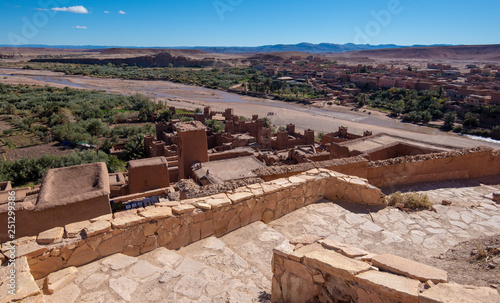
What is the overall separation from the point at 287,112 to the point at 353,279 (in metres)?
45.1

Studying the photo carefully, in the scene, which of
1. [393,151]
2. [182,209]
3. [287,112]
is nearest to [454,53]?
[287,112]

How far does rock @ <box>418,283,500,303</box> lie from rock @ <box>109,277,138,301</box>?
8.37 feet

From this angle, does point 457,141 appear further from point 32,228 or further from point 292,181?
point 32,228

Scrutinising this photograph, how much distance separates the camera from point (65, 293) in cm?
301

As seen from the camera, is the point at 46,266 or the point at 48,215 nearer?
the point at 46,266

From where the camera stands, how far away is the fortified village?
2686mm

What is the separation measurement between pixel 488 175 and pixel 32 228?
36.4 feet

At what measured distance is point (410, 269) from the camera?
2506mm

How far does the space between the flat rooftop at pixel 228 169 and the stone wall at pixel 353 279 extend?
6648 mm

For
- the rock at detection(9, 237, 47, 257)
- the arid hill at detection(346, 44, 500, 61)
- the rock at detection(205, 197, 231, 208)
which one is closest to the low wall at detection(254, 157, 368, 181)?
the rock at detection(205, 197, 231, 208)

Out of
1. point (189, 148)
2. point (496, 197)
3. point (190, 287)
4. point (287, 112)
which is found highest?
point (190, 287)

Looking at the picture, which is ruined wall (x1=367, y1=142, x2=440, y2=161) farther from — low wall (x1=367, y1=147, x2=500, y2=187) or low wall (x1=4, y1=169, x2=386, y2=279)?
low wall (x1=4, y1=169, x2=386, y2=279)

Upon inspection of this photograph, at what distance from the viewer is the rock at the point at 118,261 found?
A: 11.4 feet

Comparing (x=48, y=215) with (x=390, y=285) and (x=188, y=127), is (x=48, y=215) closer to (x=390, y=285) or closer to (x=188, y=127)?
(x=188, y=127)
